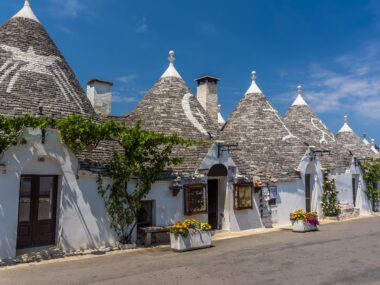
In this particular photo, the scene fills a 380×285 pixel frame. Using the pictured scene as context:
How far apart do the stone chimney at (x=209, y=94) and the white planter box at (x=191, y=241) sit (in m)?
10.8

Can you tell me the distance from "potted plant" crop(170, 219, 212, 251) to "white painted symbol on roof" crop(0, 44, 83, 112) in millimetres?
5356

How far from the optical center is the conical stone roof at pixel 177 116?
1450 centimetres

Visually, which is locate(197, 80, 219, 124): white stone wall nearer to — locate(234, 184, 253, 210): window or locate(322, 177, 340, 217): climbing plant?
locate(234, 184, 253, 210): window

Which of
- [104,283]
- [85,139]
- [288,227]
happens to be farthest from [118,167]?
[288,227]

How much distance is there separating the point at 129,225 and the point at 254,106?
1228 centimetres

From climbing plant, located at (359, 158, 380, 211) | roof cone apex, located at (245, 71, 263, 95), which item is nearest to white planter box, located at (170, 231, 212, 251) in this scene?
roof cone apex, located at (245, 71, 263, 95)

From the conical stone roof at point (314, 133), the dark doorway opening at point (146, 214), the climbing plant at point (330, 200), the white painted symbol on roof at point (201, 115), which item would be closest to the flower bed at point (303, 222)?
the climbing plant at point (330, 200)

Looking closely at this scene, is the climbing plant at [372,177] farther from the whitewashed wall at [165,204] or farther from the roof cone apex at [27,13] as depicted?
the roof cone apex at [27,13]

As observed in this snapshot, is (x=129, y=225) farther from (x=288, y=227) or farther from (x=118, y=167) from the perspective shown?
(x=288, y=227)

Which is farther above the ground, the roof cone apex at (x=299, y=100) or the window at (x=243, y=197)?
the roof cone apex at (x=299, y=100)

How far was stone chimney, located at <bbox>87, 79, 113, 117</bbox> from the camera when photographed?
60.5 feet

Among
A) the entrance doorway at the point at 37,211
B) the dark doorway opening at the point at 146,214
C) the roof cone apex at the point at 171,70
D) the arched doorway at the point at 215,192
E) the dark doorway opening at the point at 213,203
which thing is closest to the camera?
the entrance doorway at the point at 37,211

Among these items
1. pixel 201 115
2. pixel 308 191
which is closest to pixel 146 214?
pixel 201 115

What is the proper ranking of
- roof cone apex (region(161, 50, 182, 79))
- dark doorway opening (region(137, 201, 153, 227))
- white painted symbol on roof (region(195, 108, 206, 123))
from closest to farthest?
dark doorway opening (region(137, 201, 153, 227)) → white painted symbol on roof (region(195, 108, 206, 123)) → roof cone apex (region(161, 50, 182, 79))
